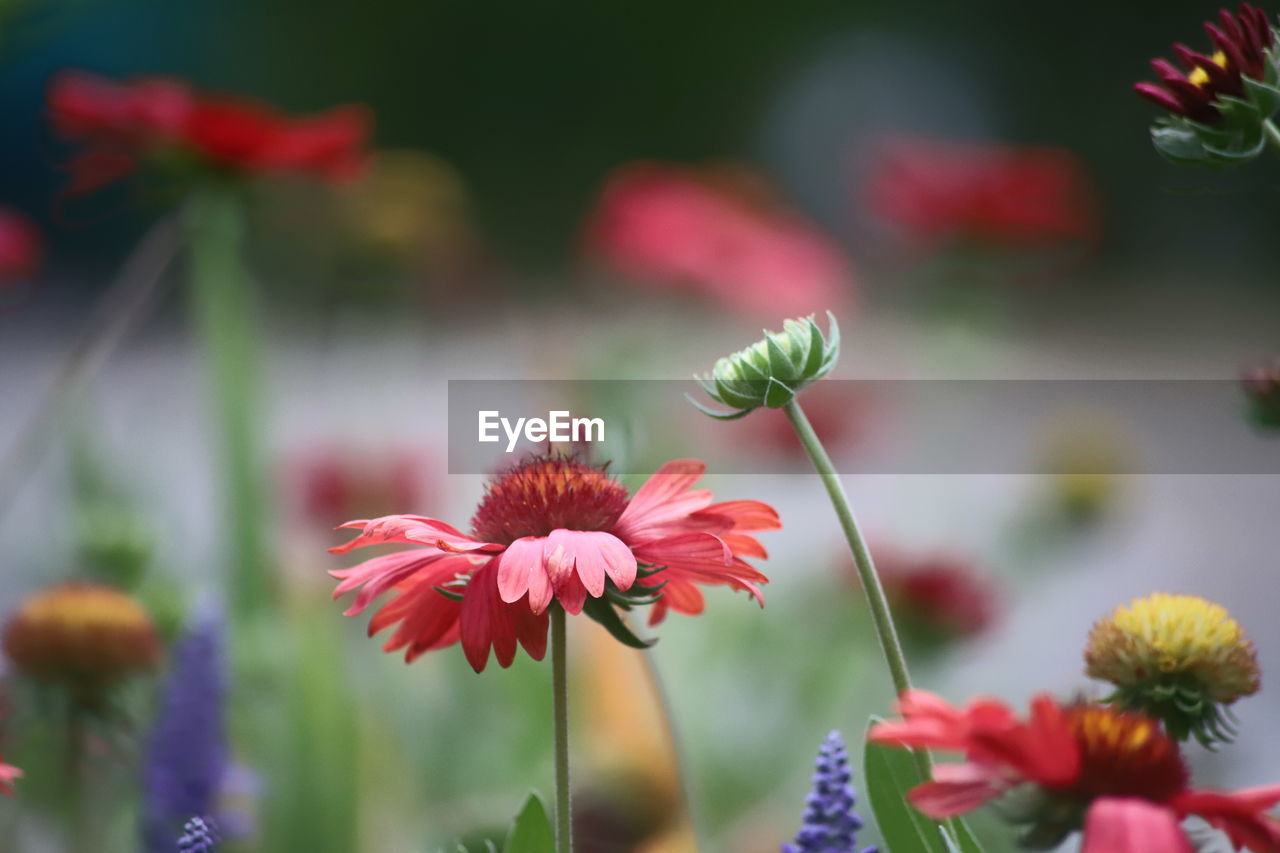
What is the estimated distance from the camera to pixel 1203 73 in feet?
0.87

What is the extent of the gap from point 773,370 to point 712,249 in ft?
2.11

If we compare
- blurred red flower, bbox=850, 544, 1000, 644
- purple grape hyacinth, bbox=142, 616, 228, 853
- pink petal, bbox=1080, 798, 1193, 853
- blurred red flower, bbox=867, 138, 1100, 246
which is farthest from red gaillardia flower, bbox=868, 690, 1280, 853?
blurred red flower, bbox=867, 138, 1100, 246

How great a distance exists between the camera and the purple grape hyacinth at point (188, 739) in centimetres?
37

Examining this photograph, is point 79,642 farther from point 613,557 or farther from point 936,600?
point 936,600

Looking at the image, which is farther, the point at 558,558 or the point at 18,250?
the point at 18,250

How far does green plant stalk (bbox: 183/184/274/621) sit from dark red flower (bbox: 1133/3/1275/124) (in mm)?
483

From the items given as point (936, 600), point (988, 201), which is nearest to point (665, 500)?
point (936, 600)

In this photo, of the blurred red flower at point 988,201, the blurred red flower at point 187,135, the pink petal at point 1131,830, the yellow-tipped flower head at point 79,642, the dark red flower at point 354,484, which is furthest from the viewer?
the blurred red flower at point 988,201

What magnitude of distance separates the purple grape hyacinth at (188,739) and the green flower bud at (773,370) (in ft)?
0.64

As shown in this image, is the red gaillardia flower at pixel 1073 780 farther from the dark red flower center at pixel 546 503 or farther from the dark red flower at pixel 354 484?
the dark red flower at pixel 354 484

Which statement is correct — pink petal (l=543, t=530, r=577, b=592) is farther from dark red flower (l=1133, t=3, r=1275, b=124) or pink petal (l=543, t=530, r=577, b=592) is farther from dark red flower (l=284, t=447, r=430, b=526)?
dark red flower (l=284, t=447, r=430, b=526)

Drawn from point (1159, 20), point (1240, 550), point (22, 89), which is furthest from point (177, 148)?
point (1159, 20)

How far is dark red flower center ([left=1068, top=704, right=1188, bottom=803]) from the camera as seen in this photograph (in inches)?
8.1

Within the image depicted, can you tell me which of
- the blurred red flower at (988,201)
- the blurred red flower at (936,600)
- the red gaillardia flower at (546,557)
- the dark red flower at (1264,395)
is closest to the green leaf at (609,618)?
the red gaillardia flower at (546,557)
